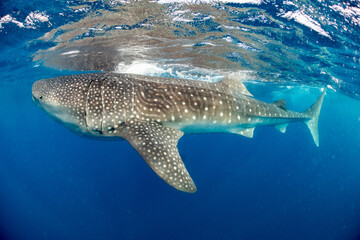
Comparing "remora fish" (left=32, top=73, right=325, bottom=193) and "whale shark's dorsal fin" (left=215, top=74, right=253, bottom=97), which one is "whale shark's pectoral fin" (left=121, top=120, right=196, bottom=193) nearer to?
"remora fish" (left=32, top=73, right=325, bottom=193)

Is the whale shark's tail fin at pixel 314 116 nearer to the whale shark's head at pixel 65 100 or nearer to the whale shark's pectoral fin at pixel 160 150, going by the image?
the whale shark's pectoral fin at pixel 160 150

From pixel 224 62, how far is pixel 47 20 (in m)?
10.5

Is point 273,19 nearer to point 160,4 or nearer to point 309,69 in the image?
point 160,4

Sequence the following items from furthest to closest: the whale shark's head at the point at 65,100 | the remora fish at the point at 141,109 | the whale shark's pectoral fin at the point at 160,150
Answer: the whale shark's head at the point at 65,100 < the remora fish at the point at 141,109 < the whale shark's pectoral fin at the point at 160,150

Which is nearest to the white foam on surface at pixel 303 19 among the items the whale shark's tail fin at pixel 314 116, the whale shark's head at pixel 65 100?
the whale shark's tail fin at pixel 314 116

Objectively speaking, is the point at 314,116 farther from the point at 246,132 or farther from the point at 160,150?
the point at 160,150

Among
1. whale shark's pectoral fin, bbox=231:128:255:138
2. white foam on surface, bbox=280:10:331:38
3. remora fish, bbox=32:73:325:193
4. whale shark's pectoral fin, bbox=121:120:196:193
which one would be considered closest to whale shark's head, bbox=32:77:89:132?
remora fish, bbox=32:73:325:193

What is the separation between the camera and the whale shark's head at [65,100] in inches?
159

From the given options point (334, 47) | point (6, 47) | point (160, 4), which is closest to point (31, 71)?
point (6, 47)

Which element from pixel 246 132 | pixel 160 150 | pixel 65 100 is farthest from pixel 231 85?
pixel 65 100

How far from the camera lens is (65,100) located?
13.3 feet

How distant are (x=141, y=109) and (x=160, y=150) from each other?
4.11ft

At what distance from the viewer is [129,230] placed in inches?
858

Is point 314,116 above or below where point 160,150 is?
below
